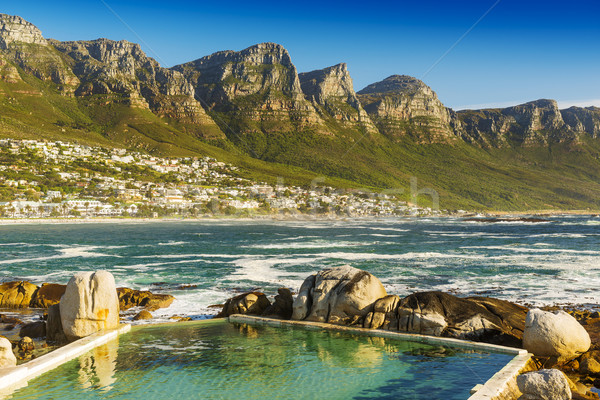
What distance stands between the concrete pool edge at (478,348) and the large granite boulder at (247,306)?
0.89 m

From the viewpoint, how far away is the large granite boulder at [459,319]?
53.3 ft

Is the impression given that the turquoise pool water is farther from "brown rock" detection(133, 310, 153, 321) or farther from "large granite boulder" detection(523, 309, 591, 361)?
"brown rock" detection(133, 310, 153, 321)

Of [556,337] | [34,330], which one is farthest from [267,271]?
[556,337]

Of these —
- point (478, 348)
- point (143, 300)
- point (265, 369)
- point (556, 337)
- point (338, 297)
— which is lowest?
point (478, 348)

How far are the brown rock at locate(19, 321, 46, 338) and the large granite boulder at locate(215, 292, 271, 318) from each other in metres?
7.10

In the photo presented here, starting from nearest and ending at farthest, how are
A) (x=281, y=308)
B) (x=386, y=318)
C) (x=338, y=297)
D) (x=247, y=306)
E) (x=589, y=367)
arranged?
(x=589, y=367) < (x=386, y=318) < (x=338, y=297) < (x=281, y=308) < (x=247, y=306)

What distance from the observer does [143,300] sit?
24.8 meters

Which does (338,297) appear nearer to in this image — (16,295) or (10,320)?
(10,320)

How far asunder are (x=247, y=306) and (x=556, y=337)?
40.0 feet

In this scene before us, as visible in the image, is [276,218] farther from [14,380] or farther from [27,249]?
[14,380]

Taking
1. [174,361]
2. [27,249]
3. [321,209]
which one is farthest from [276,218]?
[174,361]

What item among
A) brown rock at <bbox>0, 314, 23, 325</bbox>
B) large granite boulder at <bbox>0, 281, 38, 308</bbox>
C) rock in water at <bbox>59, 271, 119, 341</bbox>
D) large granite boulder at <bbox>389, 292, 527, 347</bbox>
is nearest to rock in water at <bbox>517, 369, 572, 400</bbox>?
large granite boulder at <bbox>389, 292, 527, 347</bbox>

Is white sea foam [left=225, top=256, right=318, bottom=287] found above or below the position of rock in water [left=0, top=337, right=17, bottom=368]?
below

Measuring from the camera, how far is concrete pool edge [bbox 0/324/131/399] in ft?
39.0
